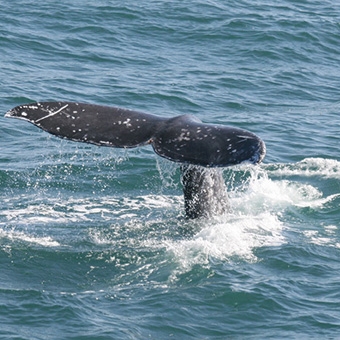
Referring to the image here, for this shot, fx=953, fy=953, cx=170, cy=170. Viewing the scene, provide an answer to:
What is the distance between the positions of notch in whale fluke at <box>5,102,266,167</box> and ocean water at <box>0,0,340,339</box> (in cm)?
153

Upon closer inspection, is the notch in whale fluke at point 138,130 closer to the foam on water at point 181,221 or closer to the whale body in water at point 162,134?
the whale body in water at point 162,134

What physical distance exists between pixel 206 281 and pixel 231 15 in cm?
1683

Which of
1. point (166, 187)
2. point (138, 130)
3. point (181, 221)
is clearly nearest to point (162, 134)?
point (138, 130)

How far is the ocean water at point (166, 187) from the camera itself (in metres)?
9.64

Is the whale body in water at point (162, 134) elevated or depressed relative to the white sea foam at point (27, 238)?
elevated

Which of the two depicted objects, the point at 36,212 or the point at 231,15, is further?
the point at 231,15

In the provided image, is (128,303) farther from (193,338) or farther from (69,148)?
(69,148)

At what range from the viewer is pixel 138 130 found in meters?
10.1

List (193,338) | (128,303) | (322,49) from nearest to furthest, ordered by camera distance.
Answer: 1. (193,338)
2. (128,303)
3. (322,49)

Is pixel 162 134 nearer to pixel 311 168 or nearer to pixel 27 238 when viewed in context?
pixel 27 238

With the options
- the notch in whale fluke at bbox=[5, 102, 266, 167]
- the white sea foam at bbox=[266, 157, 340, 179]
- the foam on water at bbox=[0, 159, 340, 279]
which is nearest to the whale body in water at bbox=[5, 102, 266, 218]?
the notch in whale fluke at bbox=[5, 102, 266, 167]

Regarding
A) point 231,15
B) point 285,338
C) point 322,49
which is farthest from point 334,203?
point 231,15

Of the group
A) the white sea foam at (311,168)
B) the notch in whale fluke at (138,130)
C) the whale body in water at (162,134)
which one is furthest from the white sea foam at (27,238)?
the white sea foam at (311,168)

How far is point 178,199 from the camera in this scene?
13.4 m
